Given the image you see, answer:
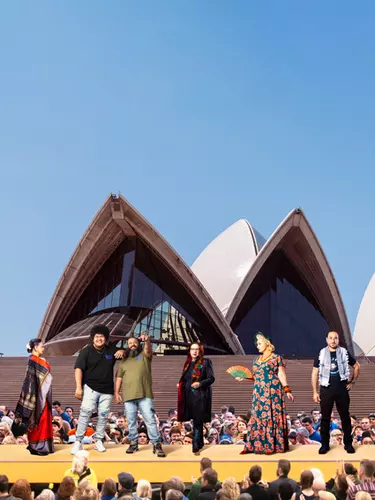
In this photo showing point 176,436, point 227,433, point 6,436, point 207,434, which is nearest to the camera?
point 176,436

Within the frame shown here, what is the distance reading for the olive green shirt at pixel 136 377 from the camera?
271 inches

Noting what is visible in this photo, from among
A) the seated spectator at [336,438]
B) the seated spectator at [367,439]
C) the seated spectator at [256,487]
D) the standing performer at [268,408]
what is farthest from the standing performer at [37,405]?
the seated spectator at [367,439]

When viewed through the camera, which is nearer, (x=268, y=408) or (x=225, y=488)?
(x=225, y=488)

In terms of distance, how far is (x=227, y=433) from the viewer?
878 centimetres

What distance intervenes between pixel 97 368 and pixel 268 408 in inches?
71.0

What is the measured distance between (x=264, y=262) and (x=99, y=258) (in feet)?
22.9

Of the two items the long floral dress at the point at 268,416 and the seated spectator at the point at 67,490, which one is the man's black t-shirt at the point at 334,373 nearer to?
the long floral dress at the point at 268,416

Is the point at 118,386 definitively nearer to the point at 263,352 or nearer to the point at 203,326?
the point at 263,352

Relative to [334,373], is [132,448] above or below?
below

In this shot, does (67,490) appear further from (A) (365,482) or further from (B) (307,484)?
(A) (365,482)

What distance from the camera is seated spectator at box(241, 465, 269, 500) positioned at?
475 cm

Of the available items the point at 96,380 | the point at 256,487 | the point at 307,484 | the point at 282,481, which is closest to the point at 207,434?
the point at 96,380

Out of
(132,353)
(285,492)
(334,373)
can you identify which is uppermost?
(132,353)

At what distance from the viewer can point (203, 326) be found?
90.9 feet
